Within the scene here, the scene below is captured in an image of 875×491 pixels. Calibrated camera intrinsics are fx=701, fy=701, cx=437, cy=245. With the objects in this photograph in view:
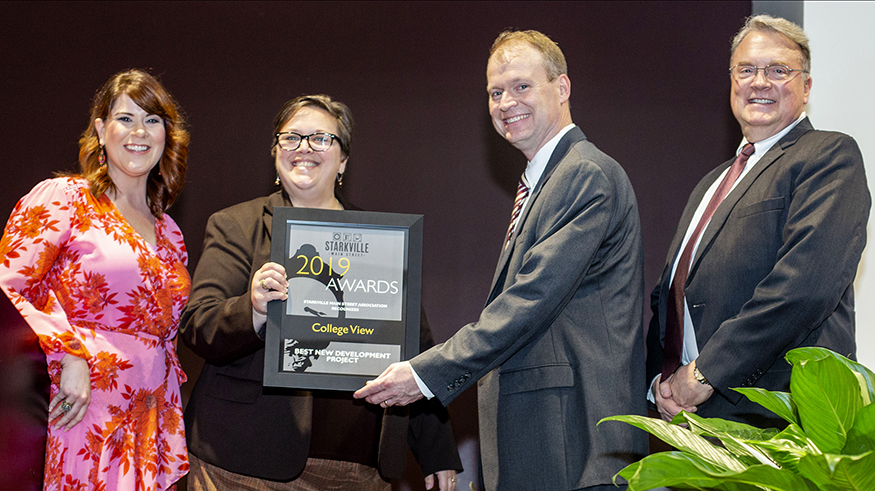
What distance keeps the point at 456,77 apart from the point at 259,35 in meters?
0.96

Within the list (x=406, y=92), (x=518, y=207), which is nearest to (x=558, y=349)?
(x=518, y=207)

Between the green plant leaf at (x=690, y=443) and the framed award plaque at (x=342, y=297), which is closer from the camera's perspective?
the green plant leaf at (x=690, y=443)

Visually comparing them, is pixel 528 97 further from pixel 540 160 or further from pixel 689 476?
pixel 689 476

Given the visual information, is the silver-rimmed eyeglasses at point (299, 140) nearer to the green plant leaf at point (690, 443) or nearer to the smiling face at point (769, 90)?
the smiling face at point (769, 90)

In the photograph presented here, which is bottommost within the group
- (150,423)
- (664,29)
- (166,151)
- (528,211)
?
(150,423)

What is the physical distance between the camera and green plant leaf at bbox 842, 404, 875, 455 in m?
1.03

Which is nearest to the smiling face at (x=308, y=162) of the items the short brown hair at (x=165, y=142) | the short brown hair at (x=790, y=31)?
the short brown hair at (x=165, y=142)

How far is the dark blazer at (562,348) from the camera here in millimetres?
1862

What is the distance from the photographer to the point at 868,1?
265cm

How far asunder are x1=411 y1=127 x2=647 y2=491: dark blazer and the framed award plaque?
187 mm

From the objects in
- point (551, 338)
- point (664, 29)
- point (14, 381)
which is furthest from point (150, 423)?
point (664, 29)

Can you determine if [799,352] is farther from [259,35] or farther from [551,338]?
[259,35]

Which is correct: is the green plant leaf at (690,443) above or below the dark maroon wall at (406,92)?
below

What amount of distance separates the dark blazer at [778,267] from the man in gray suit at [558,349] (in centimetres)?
25
